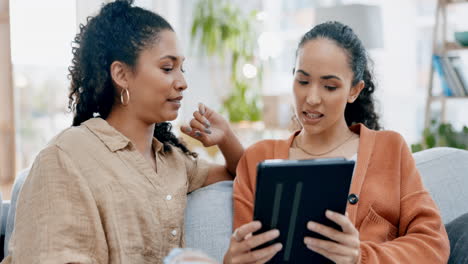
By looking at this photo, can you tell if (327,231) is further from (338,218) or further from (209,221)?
(209,221)

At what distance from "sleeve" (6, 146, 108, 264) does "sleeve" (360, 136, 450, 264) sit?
62 cm

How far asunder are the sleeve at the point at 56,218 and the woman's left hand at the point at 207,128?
400 mm

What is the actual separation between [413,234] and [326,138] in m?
0.35

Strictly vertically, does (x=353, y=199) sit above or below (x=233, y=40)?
below

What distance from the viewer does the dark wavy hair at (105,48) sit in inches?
55.2

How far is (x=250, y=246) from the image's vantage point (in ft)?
3.54

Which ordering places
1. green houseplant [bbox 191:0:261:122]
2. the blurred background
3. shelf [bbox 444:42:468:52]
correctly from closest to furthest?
1. the blurred background
2. shelf [bbox 444:42:468:52]
3. green houseplant [bbox 191:0:261:122]

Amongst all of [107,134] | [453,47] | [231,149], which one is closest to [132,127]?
[107,134]

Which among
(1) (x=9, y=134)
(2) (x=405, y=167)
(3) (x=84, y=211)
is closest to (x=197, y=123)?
(3) (x=84, y=211)

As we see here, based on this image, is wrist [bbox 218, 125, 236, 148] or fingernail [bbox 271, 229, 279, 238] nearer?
fingernail [bbox 271, 229, 279, 238]

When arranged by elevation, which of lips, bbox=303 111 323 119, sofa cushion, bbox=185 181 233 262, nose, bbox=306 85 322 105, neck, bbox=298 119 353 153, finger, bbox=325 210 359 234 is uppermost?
nose, bbox=306 85 322 105

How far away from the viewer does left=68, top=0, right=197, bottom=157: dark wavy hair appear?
1.40 metres

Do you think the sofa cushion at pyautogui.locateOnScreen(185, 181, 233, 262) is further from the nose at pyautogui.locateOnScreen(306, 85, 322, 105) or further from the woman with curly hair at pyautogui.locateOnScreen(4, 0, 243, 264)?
the nose at pyautogui.locateOnScreen(306, 85, 322, 105)

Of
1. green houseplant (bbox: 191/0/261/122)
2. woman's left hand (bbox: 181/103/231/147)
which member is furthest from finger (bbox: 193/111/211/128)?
green houseplant (bbox: 191/0/261/122)
